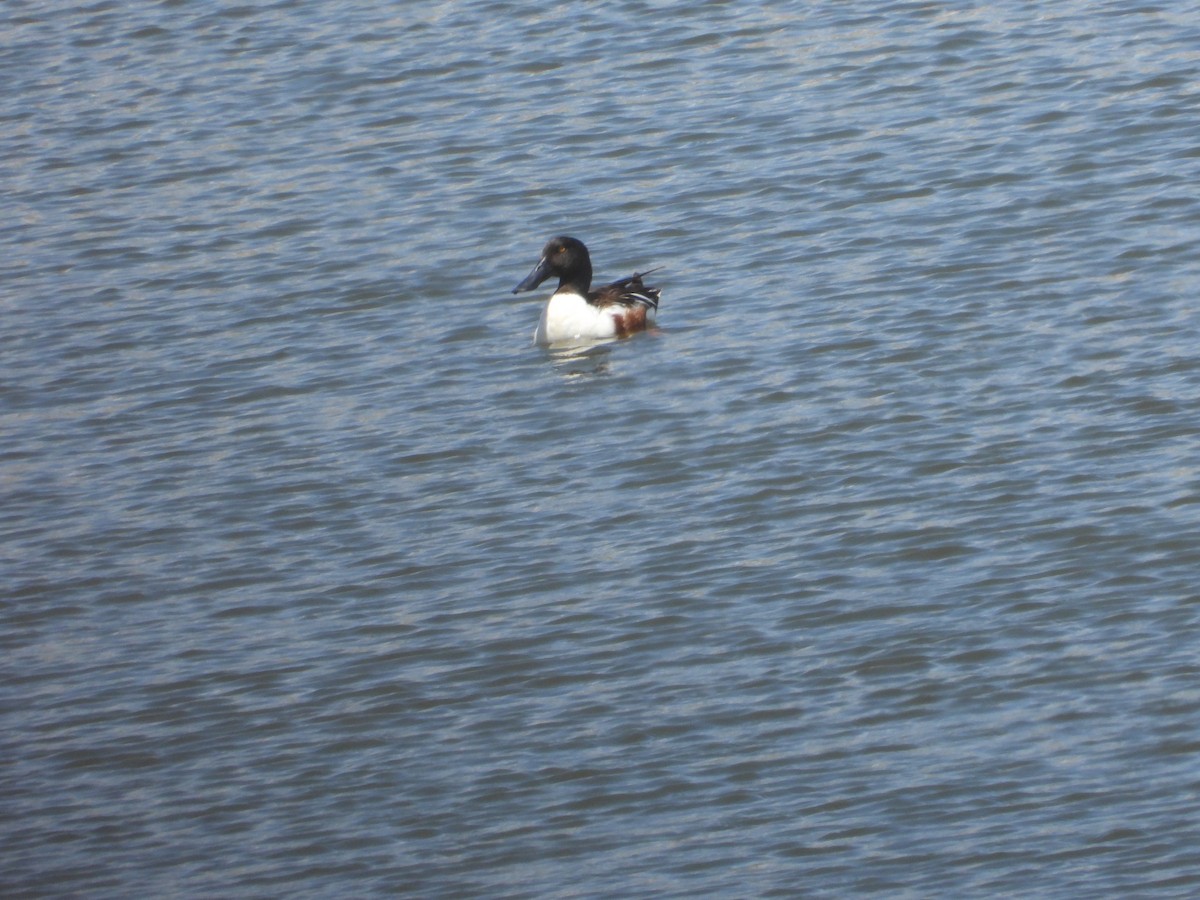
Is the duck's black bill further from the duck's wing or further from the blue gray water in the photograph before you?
the duck's wing

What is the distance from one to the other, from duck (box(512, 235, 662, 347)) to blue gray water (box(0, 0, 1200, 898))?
0.13 m

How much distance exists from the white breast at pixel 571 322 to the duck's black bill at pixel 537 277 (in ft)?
0.97

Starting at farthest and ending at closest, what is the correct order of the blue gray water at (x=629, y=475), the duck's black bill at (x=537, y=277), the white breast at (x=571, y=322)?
the duck's black bill at (x=537, y=277) < the white breast at (x=571, y=322) < the blue gray water at (x=629, y=475)

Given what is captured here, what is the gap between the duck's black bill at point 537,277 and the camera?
1370 cm

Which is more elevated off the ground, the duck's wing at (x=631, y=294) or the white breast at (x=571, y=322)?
the duck's wing at (x=631, y=294)

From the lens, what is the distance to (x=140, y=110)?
19.0 metres

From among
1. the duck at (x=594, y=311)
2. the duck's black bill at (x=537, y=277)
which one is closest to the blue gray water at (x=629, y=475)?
the duck at (x=594, y=311)

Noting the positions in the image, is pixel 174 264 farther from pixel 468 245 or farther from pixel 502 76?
pixel 502 76

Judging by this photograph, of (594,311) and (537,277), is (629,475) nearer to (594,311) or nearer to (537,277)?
(594,311)

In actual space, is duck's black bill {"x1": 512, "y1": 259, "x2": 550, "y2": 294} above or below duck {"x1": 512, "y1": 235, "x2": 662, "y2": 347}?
above

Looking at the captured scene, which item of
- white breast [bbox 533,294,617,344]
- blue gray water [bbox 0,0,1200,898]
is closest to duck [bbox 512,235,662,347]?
white breast [bbox 533,294,617,344]

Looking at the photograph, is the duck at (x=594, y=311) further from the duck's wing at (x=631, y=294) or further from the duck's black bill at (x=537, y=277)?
the duck's black bill at (x=537, y=277)

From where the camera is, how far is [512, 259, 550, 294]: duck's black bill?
13703 millimetres

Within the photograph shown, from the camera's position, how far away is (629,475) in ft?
35.2
